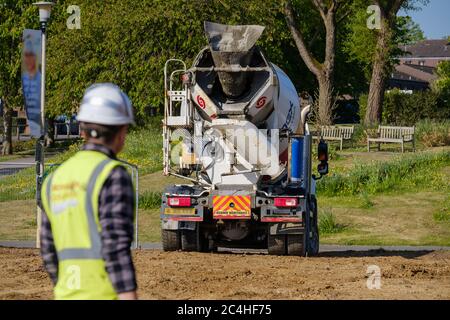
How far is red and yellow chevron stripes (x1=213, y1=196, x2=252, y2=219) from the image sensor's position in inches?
647

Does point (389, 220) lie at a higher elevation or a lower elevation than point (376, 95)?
lower

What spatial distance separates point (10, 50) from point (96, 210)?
61432mm

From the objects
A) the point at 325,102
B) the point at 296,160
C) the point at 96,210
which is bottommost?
the point at 96,210

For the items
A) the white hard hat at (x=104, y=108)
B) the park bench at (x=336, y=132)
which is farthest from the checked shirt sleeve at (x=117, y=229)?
the park bench at (x=336, y=132)

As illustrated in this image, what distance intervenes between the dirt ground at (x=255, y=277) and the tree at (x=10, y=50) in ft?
156

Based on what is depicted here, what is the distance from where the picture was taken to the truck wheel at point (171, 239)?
17.2 meters

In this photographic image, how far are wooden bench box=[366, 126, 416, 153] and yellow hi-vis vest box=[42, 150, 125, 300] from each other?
3197cm

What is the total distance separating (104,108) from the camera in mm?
5297

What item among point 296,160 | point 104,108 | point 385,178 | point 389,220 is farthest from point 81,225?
point 385,178

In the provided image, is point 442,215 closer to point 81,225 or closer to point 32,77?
point 32,77

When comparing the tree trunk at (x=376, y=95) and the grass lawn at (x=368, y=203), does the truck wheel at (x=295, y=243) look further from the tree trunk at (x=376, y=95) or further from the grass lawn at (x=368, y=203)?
the tree trunk at (x=376, y=95)

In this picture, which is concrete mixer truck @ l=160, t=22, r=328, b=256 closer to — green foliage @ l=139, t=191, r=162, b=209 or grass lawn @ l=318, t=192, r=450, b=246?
grass lawn @ l=318, t=192, r=450, b=246

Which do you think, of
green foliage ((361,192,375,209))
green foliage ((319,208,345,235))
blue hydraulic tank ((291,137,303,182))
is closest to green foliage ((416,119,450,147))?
green foliage ((361,192,375,209))
